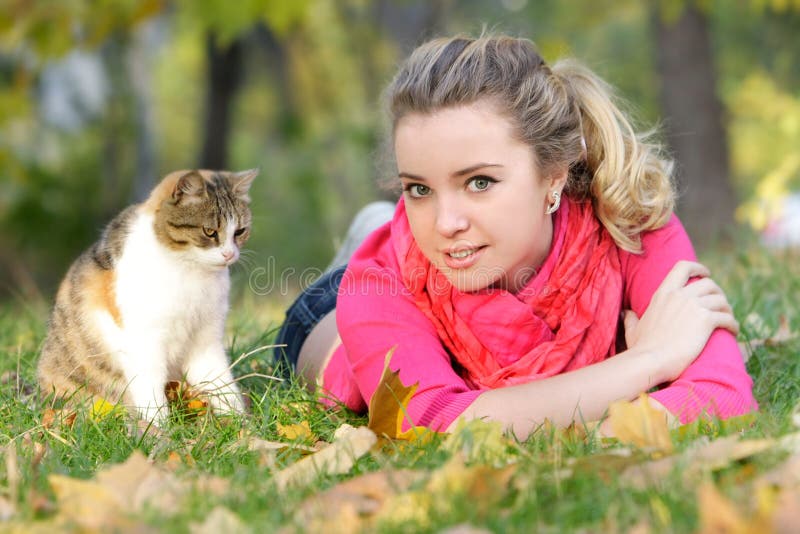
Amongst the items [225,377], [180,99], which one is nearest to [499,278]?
[225,377]

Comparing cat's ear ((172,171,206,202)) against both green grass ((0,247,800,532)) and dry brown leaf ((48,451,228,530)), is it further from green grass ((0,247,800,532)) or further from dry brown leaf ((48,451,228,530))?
dry brown leaf ((48,451,228,530))

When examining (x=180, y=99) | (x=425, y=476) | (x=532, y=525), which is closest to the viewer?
(x=532, y=525)

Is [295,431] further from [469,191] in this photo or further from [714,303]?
[714,303]

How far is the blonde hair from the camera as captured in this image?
250 cm

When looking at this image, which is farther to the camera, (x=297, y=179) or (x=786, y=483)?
(x=297, y=179)

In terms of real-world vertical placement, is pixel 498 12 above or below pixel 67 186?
above

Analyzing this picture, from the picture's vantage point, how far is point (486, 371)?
104 inches

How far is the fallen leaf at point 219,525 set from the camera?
161 cm

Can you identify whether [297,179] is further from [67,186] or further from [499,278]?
[499,278]

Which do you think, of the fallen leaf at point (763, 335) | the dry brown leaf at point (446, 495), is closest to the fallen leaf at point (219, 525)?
the dry brown leaf at point (446, 495)

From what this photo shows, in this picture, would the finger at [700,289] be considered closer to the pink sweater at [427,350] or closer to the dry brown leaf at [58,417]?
the pink sweater at [427,350]

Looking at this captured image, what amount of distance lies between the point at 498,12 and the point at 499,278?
41.9 feet

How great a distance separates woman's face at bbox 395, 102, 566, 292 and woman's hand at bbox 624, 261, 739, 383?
0.39m

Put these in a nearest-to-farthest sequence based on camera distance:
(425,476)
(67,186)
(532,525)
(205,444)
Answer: (532,525), (425,476), (205,444), (67,186)
